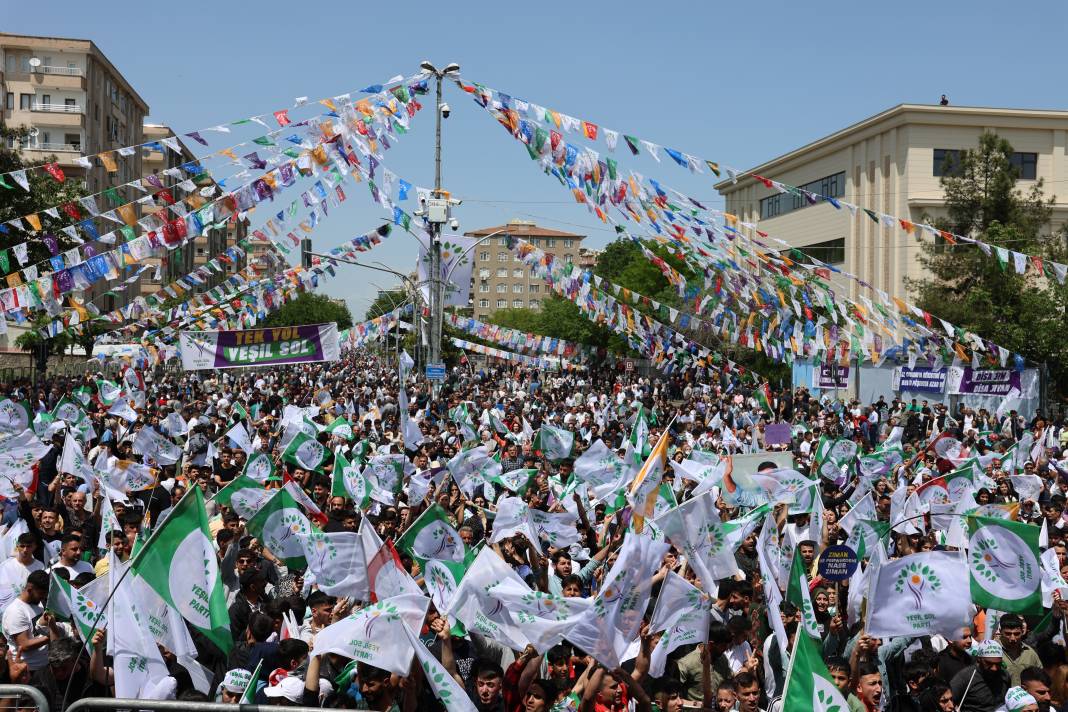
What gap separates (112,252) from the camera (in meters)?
18.9

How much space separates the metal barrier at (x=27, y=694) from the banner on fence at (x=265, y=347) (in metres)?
16.6

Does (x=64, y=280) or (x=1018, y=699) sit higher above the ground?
(x=64, y=280)

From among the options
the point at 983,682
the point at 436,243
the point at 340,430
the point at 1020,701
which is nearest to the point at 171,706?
the point at 1020,701

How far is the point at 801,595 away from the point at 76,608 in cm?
462

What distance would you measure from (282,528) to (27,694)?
161 inches

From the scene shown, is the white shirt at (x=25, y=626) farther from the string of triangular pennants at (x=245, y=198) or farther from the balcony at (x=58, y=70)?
the balcony at (x=58, y=70)

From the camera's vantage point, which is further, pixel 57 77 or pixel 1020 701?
pixel 57 77

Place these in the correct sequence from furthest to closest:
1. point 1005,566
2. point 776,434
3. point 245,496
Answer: point 776,434 < point 245,496 < point 1005,566

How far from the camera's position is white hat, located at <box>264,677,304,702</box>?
593 centimetres

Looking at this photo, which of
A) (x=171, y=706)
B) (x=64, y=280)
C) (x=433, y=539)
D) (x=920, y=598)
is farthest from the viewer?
(x=64, y=280)

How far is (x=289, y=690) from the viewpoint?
19.5 feet

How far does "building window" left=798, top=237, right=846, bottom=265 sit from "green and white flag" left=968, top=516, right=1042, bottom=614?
42209 millimetres

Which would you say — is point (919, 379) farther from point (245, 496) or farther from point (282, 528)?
point (282, 528)

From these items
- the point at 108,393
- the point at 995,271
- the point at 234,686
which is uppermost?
the point at 995,271
